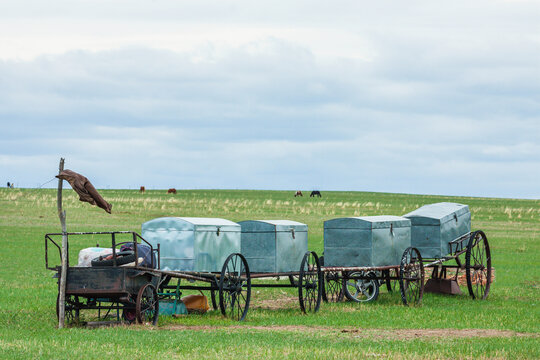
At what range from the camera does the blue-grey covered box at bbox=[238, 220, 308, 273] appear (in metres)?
20.5

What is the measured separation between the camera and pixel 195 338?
1583 cm

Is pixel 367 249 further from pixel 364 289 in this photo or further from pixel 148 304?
pixel 148 304

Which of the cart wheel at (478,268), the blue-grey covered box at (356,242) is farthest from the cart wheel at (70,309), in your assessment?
the cart wheel at (478,268)

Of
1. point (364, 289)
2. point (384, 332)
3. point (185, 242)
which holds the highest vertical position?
point (185, 242)

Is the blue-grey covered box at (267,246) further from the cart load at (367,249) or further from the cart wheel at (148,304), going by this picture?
the cart wheel at (148,304)

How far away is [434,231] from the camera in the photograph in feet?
83.8

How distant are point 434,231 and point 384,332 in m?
8.27

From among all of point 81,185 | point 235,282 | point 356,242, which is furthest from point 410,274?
point 81,185

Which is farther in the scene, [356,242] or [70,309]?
[356,242]

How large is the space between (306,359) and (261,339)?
237 centimetres

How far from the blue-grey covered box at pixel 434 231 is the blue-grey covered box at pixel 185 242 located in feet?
28.5

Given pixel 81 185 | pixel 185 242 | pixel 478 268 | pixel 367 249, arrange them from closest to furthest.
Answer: pixel 81 185
pixel 185 242
pixel 367 249
pixel 478 268

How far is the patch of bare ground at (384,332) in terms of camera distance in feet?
56.7

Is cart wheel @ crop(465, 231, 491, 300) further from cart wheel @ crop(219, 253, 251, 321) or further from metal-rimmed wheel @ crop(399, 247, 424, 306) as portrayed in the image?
cart wheel @ crop(219, 253, 251, 321)
